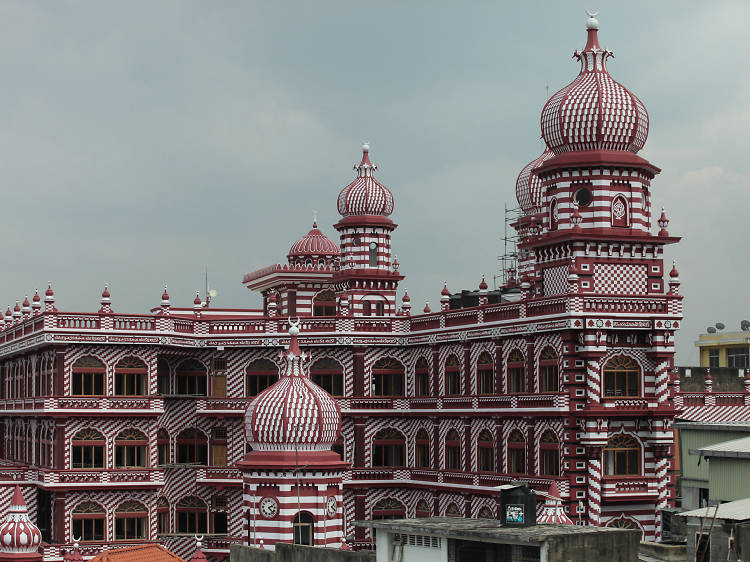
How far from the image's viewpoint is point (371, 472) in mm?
80375

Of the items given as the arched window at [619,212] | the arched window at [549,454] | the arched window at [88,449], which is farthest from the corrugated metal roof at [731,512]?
the arched window at [88,449]

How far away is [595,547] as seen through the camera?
43.3m

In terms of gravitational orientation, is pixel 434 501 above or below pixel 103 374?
below

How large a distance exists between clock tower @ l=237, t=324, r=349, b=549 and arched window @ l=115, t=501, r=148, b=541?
537 inches

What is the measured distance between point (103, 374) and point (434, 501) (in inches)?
716

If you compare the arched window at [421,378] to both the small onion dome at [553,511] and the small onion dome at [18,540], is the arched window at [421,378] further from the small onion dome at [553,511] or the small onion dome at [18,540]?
the small onion dome at [18,540]

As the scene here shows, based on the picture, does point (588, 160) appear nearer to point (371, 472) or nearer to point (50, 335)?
point (371, 472)

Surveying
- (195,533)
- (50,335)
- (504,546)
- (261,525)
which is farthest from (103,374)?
(504,546)

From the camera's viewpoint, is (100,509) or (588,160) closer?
(588,160)

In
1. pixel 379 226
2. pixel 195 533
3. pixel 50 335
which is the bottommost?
pixel 195 533

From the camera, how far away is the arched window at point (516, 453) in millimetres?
69812

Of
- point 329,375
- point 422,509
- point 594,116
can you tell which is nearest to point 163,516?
point 329,375

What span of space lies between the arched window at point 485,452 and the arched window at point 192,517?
16.7 metres

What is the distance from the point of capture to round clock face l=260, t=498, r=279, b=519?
6594 centimetres
